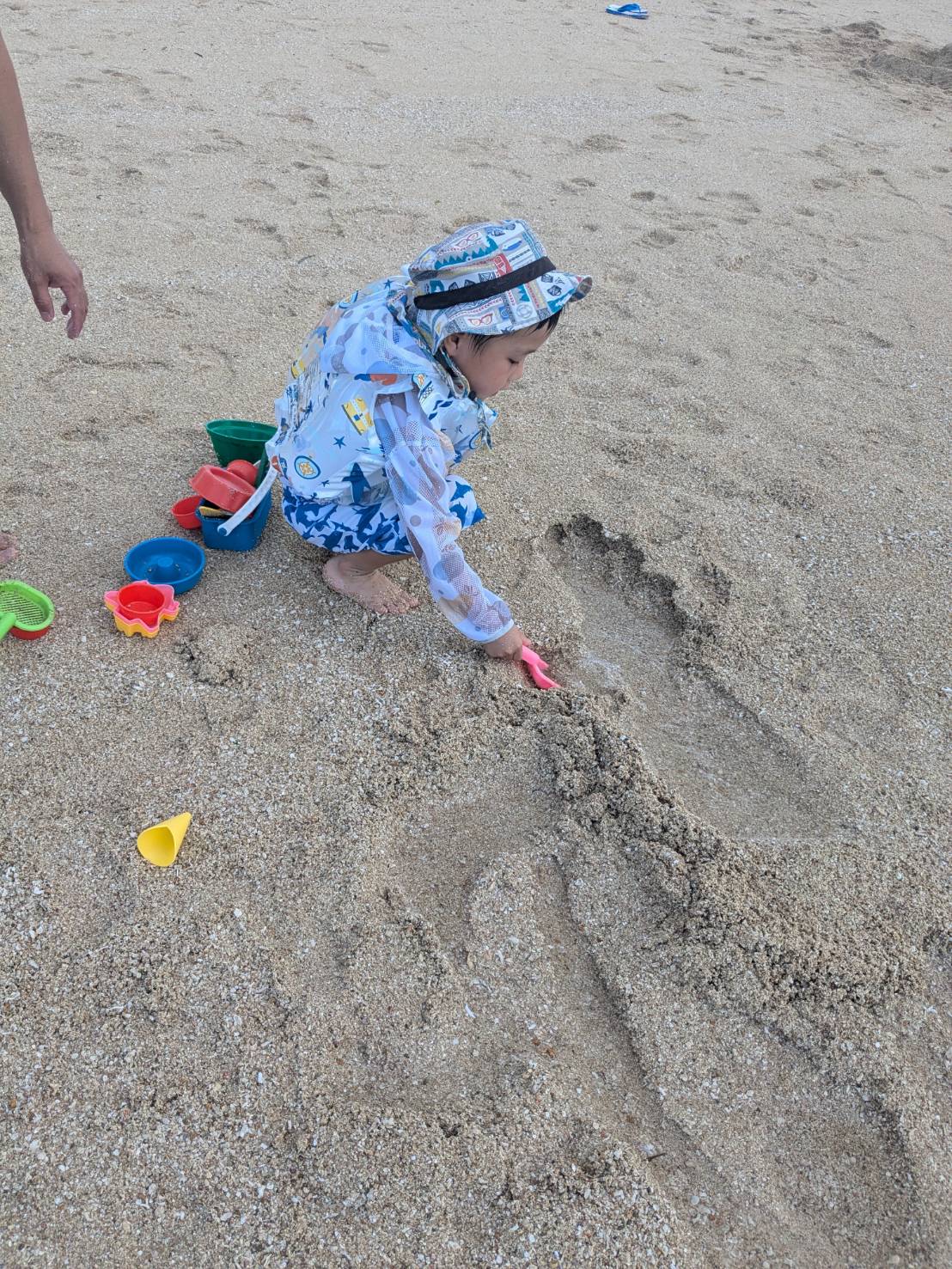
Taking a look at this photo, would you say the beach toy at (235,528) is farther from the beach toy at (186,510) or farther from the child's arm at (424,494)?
the child's arm at (424,494)

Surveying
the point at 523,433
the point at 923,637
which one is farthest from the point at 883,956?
the point at 523,433

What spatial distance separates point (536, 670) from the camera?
2314 millimetres

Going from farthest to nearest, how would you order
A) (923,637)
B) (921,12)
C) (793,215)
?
(921,12) → (793,215) → (923,637)

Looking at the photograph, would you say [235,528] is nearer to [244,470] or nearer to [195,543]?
[195,543]

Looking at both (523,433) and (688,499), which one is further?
(523,433)

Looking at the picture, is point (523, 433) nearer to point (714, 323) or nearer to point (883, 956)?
point (714, 323)

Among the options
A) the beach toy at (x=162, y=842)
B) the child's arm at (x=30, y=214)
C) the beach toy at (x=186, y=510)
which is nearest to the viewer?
the beach toy at (x=162, y=842)

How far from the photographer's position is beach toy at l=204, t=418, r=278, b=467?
274cm

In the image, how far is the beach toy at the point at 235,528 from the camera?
97.5 inches

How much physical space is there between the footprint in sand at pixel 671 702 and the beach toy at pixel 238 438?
86cm

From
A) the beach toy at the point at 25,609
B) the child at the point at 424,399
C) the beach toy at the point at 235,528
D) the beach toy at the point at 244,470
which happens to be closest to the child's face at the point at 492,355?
the child at the point at 424,399

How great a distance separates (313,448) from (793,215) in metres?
3.62

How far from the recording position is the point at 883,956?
1.84 m

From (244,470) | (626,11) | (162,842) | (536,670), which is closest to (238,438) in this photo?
(244,470)
